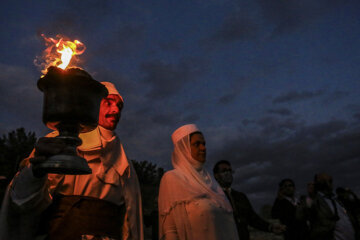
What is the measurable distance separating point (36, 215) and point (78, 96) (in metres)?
0.96

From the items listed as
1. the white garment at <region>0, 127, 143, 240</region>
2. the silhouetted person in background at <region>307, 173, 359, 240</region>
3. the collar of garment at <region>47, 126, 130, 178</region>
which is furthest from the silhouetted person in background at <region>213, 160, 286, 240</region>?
the collar of garment at <region>47, 126, 130, 178</region>

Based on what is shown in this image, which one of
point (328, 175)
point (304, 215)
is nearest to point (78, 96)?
point (304, 215)

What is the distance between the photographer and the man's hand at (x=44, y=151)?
2.01 m

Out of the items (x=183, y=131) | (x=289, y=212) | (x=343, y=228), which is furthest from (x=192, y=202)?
(x=343, y=228)

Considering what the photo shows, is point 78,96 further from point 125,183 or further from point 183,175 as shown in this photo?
point 183,175

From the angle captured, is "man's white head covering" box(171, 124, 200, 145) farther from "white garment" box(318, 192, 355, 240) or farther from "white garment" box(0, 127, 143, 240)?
"white garment" box(318, 192, 355, 240)

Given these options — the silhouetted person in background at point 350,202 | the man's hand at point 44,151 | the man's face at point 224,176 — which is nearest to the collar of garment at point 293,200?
the silhouetted person in background at point 350,202

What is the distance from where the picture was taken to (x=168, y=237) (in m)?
3.71

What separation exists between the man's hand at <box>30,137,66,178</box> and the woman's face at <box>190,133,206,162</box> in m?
2.59

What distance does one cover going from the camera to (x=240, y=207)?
5.70m

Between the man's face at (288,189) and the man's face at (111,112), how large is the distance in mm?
4698

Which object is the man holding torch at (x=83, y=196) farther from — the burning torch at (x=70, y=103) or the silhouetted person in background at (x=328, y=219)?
the silhouetted person in background at (x=328, y=219)

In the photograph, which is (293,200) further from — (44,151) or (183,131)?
(44,151)

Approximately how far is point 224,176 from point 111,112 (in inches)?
132
